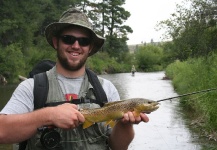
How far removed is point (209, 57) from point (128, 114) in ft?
38.6

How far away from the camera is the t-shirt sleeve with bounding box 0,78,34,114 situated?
2.78m

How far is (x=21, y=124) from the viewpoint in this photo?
2.60 meters

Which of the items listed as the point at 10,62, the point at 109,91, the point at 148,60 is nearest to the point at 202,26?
the point at 109,91

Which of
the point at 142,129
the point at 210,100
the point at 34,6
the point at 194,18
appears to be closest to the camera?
the point at 210,100

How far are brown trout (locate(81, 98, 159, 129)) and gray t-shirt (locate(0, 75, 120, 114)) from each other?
10.1 inches

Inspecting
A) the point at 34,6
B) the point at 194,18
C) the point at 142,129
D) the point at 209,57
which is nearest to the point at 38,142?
the point at 142,129

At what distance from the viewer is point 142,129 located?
1091 cm

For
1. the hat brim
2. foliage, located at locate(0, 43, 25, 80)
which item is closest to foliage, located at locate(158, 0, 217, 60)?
the hat brim

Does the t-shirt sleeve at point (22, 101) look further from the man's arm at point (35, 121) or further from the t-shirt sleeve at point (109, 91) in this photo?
the t-shirt sleeve at point (109, 91)

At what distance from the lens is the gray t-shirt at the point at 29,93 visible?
2793 mm

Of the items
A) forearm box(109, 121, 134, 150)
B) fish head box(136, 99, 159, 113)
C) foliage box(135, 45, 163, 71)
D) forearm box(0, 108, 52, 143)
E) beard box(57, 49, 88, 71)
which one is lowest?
foliage box(135, 45, 163, 71)

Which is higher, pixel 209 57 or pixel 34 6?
pixel 34 6

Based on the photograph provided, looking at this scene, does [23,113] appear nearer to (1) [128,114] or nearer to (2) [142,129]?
(1) [128,114]

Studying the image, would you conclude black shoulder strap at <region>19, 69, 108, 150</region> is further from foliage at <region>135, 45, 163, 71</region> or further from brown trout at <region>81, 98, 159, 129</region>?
foliage at <region>135, 45, 163, 71</region>
